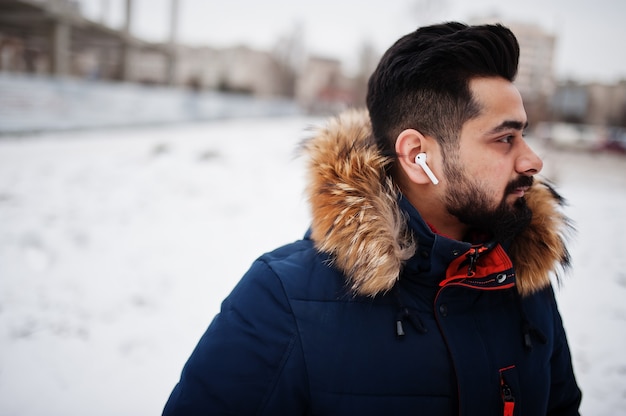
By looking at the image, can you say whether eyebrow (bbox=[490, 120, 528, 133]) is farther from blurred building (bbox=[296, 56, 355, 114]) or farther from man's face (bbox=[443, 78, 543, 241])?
blurred building (bbox=[296, 56, 355, 114])

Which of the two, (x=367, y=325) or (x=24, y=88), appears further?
(x=24, y=88)

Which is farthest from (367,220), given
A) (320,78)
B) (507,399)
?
Result: (320,78)

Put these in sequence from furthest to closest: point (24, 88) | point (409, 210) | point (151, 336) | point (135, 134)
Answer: point (135, 134) < point (24, 88) < point (151, 336) < point (409, 210)

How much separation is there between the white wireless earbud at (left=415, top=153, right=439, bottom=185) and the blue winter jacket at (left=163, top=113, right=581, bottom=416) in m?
0.13

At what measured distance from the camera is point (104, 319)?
3242 millimetres

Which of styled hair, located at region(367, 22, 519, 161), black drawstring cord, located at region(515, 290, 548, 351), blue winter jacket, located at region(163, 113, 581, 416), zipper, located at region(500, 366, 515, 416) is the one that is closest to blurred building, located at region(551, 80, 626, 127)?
styled hair, located at region(367, 22, 519, 161)

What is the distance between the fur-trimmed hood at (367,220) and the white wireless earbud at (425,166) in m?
0.11

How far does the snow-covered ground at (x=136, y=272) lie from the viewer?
8.86 ft

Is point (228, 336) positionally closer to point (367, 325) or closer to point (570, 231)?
point (367, 325)

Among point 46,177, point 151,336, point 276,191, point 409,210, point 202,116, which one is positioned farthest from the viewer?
point 202,116

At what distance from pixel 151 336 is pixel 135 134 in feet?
33.3

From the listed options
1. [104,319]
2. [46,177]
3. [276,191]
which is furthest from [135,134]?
[104,319]

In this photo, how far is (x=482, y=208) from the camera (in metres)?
1.44

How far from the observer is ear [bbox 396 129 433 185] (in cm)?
147
